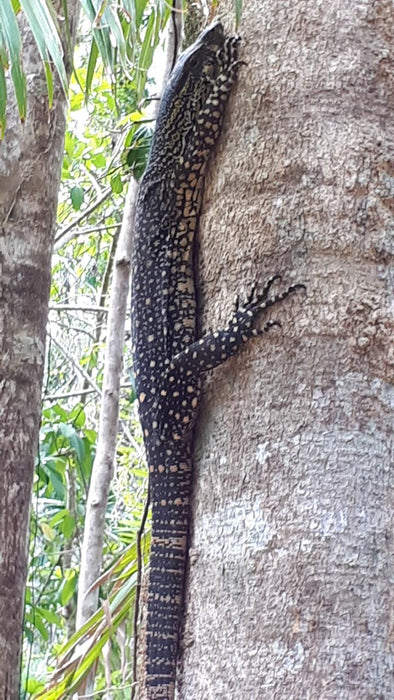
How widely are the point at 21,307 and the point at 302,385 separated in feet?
2.62

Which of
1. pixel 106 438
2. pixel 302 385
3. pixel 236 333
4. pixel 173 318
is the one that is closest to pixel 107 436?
pixel 106 438

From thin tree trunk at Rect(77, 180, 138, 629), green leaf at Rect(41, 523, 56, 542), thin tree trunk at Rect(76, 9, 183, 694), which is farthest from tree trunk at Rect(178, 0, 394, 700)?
green leaf at Rect(41, 523, 56, 542)

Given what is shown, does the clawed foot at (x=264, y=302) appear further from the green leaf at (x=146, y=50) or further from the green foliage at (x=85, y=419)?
the green leaf at (x=146, y=50)

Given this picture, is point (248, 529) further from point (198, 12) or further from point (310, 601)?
point (198, 12)

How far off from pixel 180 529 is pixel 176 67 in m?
1.17

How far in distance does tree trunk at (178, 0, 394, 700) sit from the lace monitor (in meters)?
0.06

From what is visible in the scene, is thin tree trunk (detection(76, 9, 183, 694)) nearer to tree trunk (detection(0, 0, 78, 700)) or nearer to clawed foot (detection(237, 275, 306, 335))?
tree trunk (detection(0, 0, 78, 700))

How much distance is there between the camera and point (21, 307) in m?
1.95

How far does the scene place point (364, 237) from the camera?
4.87 feet

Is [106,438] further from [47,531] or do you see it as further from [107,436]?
[47,531]

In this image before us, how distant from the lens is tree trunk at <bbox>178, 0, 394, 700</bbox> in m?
1.28

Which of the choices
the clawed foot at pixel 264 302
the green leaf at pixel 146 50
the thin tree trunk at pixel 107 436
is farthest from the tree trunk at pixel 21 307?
the thin tree trunk at pixel 107 436

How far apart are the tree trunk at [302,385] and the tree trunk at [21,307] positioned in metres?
0.48

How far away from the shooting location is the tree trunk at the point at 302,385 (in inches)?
50.3
